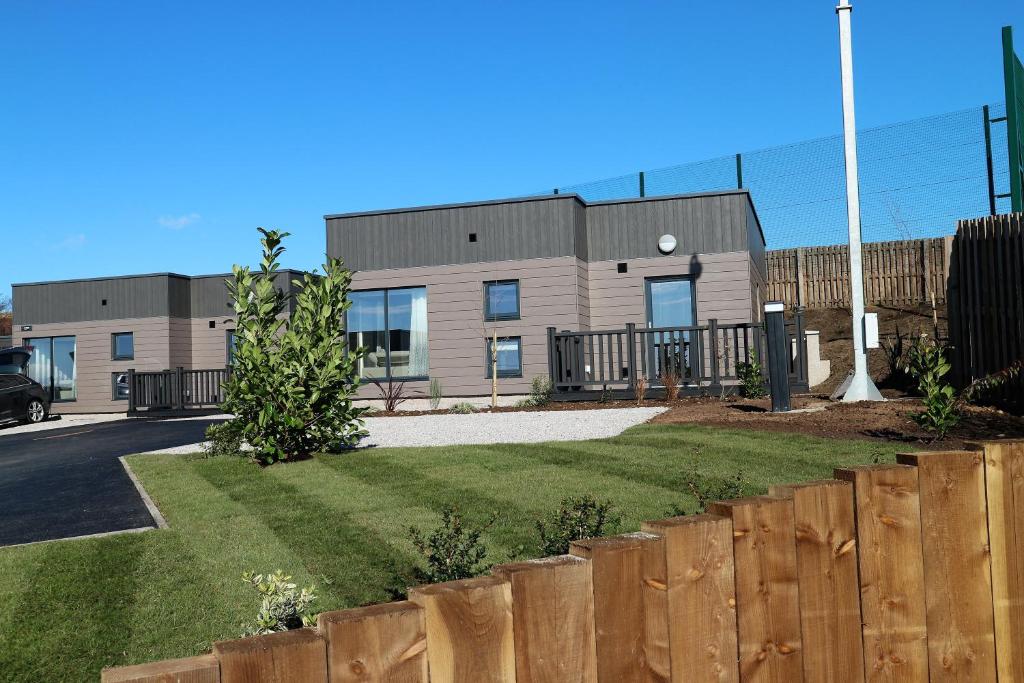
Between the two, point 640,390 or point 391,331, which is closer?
point 640,390

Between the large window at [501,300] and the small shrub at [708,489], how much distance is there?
38.1 feet

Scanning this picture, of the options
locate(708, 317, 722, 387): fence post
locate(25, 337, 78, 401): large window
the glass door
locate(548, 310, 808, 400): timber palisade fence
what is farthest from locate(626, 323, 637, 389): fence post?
locate(25, 337, 78, 401): large window

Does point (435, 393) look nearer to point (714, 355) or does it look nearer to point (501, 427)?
point (714, 355)

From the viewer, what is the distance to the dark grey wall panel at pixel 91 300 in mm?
25469

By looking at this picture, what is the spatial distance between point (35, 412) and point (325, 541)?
747 inches

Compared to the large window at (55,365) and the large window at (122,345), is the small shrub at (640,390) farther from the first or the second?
the large window at (55,365)

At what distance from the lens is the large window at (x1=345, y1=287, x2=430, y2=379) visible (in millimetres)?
18500

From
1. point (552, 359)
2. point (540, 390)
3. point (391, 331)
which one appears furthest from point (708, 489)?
point (391, 331)

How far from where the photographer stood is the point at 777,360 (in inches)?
425

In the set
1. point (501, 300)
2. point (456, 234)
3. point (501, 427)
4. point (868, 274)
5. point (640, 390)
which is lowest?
point (501, 427)

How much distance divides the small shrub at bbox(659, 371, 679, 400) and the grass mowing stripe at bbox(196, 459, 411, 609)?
8412 millimetres

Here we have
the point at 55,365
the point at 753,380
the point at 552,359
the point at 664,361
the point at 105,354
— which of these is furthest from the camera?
the point at 55,365

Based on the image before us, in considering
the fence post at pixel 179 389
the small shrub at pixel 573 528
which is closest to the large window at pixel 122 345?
the fence post at pixel 179 389

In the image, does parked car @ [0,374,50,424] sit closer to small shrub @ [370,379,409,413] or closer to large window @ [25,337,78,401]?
large window @ [25,337,78,401]
